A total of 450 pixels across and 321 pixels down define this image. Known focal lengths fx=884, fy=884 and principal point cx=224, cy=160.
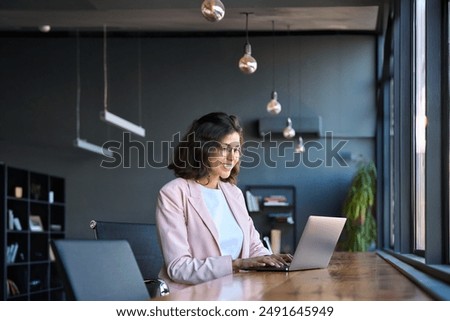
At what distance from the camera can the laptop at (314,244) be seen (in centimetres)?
303

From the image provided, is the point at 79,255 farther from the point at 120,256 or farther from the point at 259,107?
the point at 259,107

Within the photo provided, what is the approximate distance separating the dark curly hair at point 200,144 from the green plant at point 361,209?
28.3 ft

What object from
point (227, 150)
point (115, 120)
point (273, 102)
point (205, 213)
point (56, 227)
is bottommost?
point (56, 227)

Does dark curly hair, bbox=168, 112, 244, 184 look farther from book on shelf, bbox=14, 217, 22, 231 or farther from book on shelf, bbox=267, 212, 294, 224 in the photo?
book on shelf, bbox=267, 212, 294, 224

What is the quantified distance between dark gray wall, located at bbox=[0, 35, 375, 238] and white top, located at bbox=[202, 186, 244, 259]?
913 centimetres

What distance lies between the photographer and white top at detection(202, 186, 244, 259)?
3195 millimetres

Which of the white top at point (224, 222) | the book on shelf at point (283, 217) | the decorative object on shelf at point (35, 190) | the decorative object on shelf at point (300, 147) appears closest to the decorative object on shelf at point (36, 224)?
the decorative object on shelf at point (35, 190)

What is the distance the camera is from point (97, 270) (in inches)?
62.0

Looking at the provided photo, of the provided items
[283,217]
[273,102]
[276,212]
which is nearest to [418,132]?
[273,102]

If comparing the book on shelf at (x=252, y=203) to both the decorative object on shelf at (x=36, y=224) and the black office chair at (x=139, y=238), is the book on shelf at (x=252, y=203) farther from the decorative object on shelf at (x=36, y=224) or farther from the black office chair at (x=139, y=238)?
the black office chair at (x=139, y=238)

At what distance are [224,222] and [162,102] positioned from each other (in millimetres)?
9380

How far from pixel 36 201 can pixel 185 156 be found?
8.26 m

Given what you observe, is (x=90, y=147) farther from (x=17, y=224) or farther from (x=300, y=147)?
(x=300, y=147)

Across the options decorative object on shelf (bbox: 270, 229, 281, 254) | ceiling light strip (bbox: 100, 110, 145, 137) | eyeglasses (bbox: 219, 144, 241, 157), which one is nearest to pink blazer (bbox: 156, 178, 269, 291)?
eyeglasses (bbox: 219, 144, 241, 157)
